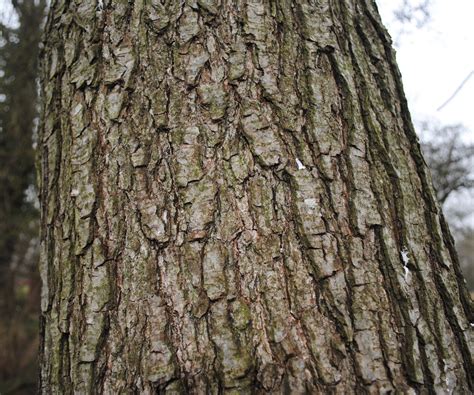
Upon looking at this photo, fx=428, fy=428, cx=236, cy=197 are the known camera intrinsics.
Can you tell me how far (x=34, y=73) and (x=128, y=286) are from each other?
17.8 feet

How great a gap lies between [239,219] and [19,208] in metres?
6.06

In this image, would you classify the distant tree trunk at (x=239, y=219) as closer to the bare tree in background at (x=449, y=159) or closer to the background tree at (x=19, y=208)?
the bare tree in background at (x=449, y=159)

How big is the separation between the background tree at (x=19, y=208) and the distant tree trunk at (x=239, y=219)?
474 centimetres

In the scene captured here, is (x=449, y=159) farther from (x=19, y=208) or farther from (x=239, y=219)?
(x=19, y=208)

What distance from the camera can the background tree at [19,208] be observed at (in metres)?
5.37

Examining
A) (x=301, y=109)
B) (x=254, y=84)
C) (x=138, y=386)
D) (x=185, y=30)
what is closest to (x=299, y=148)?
(x=301, y=109)

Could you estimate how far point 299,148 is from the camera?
1.17m

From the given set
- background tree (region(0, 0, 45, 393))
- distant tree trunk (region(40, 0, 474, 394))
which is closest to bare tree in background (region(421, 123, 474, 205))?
distant tree trunk (region(40, 0, 474, 394))

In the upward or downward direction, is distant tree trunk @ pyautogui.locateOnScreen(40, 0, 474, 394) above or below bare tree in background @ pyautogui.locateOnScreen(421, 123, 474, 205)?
below

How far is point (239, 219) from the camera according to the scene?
110cm

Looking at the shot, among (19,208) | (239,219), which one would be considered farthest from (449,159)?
(19,208)

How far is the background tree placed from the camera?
5371 mm

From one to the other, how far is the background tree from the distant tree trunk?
4.74m

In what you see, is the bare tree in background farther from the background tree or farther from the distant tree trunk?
the background tree
